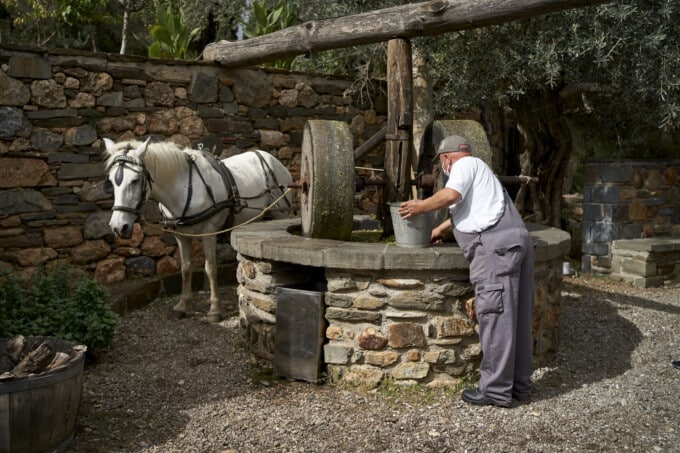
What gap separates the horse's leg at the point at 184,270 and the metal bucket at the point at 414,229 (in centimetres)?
254

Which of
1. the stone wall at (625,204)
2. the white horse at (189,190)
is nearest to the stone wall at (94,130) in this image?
the white horse at (189,190)

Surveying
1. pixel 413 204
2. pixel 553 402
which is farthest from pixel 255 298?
pixel 553 402

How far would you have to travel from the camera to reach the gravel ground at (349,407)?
3.74 metres

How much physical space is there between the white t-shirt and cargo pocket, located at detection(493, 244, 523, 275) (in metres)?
0.18

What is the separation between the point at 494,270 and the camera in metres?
4.15

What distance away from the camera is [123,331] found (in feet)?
19.8

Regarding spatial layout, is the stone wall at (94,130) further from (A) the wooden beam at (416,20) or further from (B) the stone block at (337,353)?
(B) the stone block at (337,353)

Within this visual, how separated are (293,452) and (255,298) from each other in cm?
177

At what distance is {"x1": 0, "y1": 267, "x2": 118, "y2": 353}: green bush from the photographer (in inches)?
199

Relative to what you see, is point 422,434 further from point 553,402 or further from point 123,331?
point 123,331

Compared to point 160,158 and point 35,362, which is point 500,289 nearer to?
point 35,362

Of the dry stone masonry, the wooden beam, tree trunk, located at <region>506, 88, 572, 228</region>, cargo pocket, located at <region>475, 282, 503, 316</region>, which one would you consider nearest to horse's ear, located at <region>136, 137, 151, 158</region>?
the wooden beam

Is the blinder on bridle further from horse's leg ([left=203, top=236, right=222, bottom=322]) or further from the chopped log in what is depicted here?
the chopped log

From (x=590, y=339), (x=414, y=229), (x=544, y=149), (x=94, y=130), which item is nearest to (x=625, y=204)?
(x=544, y=149)
